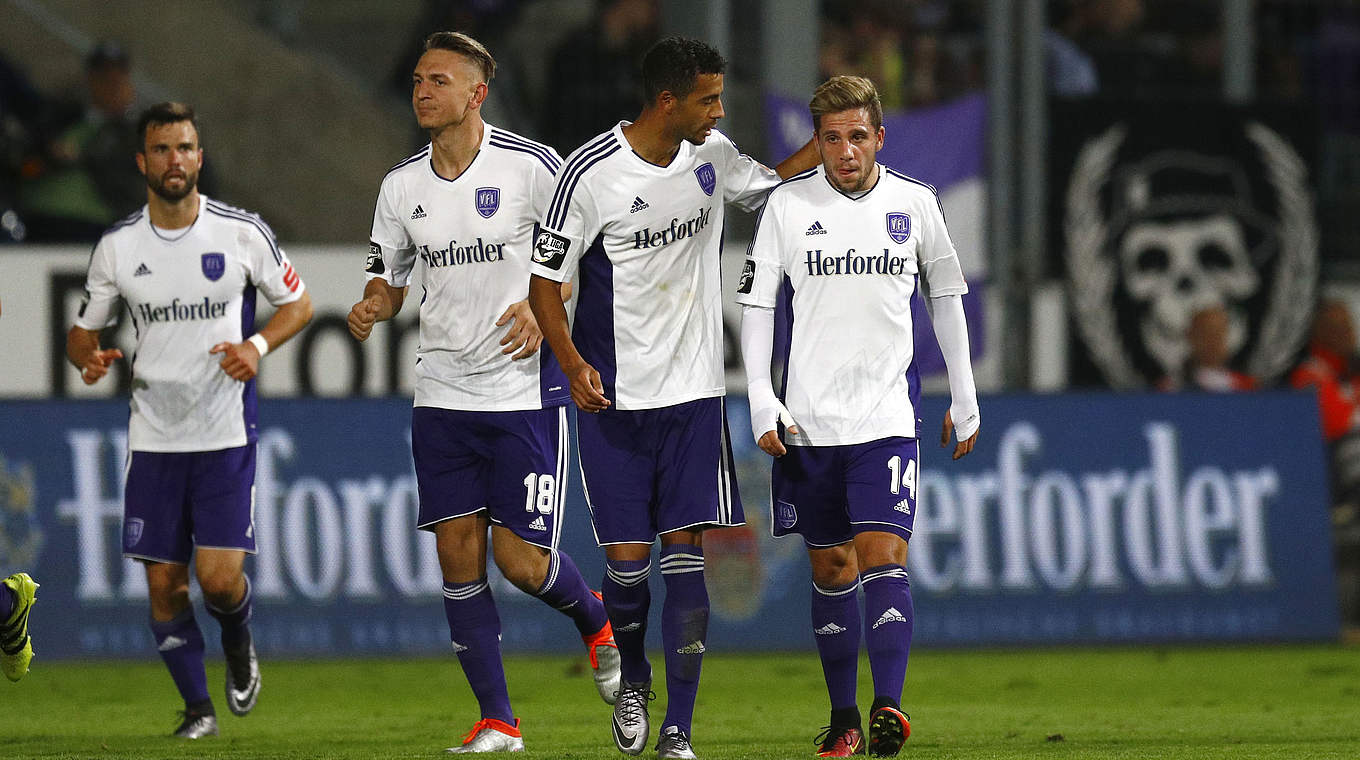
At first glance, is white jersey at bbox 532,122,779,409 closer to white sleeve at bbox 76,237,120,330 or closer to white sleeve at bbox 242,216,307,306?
white sleeve at bbox 242,216,307,306

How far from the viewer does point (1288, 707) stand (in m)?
9.03

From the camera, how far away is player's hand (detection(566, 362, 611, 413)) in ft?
21.4

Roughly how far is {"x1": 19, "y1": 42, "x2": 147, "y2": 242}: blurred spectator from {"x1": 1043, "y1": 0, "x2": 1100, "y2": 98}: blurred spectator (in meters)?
6.71

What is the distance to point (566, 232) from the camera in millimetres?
6684

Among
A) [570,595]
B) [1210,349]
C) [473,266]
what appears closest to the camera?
[473,266]

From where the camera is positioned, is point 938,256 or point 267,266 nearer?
point 938,256

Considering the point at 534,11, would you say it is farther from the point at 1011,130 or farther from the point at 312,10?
the point at 1011,130

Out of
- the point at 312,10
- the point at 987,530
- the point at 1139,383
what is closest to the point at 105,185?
the point at 312,10

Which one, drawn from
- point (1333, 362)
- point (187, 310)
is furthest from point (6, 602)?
point (1333, 362)

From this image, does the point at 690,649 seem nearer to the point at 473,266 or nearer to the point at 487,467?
the point at 487,467

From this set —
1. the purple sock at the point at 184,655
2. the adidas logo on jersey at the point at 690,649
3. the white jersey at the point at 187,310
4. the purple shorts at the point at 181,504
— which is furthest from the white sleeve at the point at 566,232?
the purple sock at the point at 184,655

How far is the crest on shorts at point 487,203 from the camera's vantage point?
723 cm

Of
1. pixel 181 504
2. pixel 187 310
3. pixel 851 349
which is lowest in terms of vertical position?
Result: pixel 181 504

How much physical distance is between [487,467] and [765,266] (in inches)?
53.6
